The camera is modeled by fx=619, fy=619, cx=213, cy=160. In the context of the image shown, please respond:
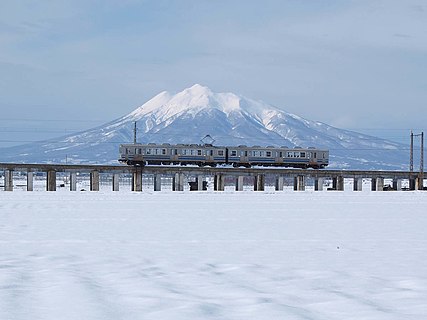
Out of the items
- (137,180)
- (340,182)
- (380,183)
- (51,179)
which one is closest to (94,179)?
(51,179)

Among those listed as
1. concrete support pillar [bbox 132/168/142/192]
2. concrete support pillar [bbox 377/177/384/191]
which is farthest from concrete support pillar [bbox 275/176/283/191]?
concrete support pillar [bbox 132/168/142/192]

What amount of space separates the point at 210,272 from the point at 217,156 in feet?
178

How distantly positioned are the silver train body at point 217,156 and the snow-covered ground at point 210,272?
147 ft

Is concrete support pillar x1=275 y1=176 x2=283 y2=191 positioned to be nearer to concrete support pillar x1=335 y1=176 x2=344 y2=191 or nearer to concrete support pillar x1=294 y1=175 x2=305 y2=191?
concrete support pillar x1=294 y1=175 x2=305 y2=191

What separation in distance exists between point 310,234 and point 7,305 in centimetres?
1018

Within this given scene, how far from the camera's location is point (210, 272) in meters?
9.70

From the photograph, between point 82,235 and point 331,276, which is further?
point 82,235

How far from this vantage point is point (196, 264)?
34.6 feet

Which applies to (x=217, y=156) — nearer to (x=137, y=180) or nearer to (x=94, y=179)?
(x=137, y=180)

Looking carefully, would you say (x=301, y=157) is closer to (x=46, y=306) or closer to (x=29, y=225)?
(x=29, y=225)

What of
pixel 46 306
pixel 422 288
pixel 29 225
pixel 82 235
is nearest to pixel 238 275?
pixel 422 288

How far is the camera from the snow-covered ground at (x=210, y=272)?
23.3 feet

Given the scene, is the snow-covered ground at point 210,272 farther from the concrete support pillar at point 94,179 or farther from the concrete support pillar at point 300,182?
the concrete support pillar at point 300,182

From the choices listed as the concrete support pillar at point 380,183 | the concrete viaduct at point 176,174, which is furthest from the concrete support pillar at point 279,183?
the concrete support pillar at point 380,183
